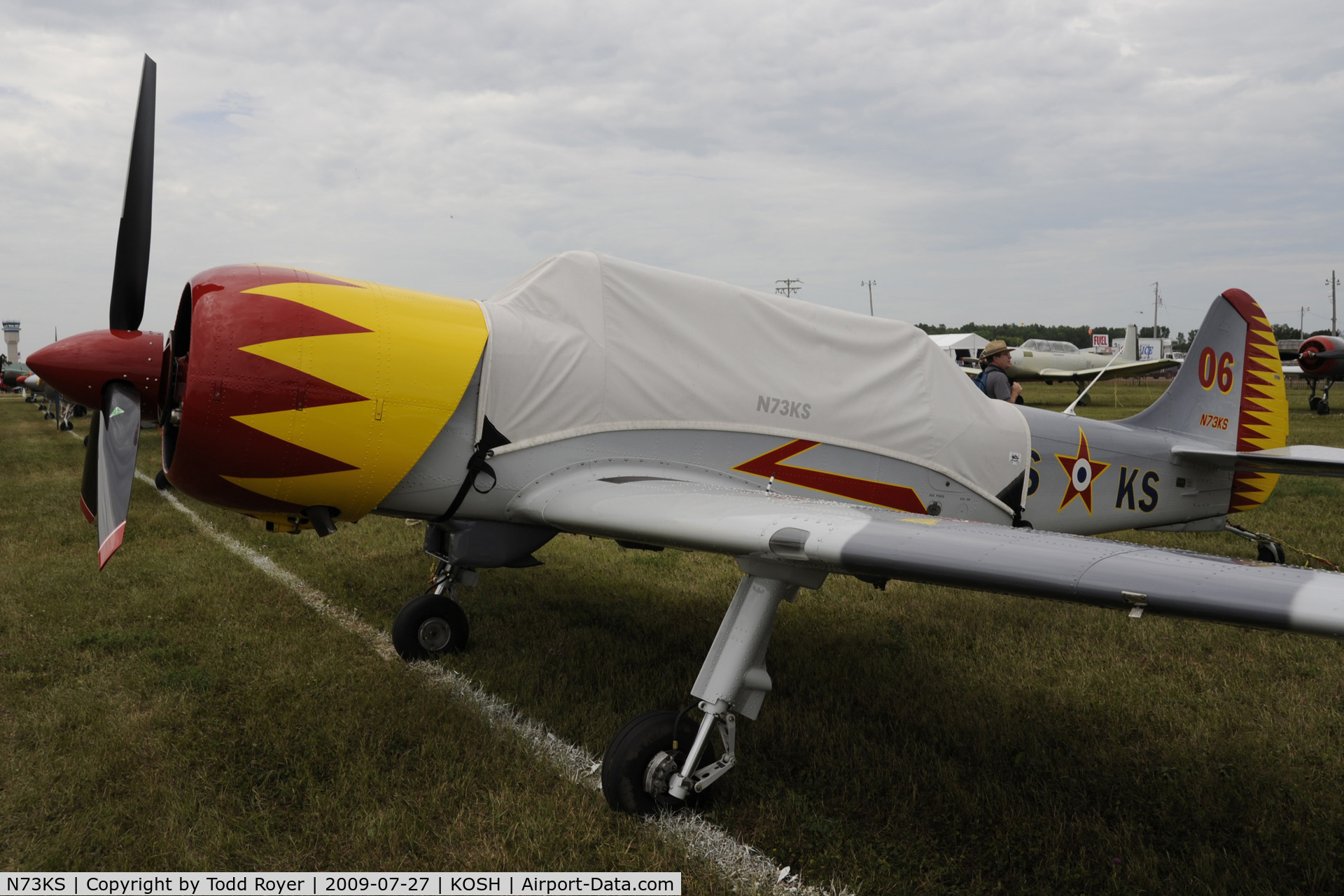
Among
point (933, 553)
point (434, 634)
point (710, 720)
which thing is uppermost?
point (933, 553)

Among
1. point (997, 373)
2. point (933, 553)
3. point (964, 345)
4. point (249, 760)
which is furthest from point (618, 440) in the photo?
point (964, 345)

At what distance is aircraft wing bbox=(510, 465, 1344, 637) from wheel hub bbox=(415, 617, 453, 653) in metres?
1.49

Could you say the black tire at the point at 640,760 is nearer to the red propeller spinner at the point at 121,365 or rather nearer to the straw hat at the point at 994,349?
the red propeller spinner at the point at 121,365

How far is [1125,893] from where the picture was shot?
267 cm

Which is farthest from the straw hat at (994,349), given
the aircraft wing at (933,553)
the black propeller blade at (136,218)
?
the black propeller blade at (136,218)

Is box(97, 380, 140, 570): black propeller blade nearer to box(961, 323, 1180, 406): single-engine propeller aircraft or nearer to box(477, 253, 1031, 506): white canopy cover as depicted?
box(477, 253, 1031, 506): white canopy cover

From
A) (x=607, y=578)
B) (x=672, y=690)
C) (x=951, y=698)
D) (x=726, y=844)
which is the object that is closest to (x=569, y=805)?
(x=726, y=844)

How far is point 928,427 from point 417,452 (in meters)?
2.79

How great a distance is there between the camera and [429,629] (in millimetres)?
4816

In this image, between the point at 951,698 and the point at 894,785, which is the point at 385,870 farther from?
the point at 951,698

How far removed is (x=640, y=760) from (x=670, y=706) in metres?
1.00

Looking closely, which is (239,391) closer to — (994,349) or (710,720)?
(710,720)

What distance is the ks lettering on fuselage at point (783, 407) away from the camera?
4.14 m

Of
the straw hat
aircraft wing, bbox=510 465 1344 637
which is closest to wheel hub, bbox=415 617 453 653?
aircraft wing, bbox=510 465 1344 637
